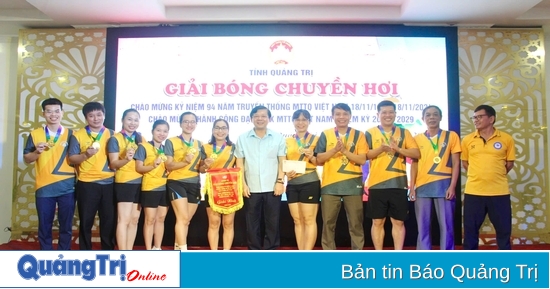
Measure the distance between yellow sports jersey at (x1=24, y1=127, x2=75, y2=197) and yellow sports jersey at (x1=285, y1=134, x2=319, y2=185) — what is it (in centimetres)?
178

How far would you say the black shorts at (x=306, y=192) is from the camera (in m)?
3.58

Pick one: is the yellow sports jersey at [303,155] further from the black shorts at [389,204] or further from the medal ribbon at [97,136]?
the medal ribbon at [97,136]

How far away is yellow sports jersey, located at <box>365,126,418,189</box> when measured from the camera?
357 cm

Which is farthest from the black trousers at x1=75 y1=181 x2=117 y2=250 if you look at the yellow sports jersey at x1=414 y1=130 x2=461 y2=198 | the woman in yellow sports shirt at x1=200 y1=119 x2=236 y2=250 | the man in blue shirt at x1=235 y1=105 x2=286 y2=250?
the yellow sports jersey at x1=414 y1=130 x2=461 y2=198

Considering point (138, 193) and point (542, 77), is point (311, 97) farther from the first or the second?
point (542, 77)

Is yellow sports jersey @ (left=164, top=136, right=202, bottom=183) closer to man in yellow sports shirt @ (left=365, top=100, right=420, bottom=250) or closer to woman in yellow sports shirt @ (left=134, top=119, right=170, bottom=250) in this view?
woman in yellow sports shirt @ (left=134, top=119, right=170, bottom=250)

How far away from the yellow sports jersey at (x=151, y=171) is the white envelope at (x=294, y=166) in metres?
1.03

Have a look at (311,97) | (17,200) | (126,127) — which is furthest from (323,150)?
(17,200)

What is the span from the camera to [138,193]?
368 cm

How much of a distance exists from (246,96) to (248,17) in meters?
0.71

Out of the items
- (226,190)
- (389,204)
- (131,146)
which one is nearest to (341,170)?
(389,204)

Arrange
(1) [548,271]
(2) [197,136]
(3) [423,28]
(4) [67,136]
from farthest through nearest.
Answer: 1. (3) [423,28]
2. (2) [197,136]
3. (4) [67,136]
4. (1) [548,271]

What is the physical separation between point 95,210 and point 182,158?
0.81 m

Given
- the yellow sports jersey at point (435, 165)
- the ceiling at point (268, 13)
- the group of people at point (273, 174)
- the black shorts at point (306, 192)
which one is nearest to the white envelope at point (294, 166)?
the group of people at point (273, 174)
